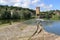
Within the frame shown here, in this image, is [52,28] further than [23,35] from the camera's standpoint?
Yes

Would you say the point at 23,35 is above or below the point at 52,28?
above

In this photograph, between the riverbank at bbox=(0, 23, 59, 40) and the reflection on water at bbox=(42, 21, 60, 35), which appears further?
the reflection on water at bbox=(42, 21, 60, 35)

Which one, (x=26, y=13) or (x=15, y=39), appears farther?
(x=26, y=13)

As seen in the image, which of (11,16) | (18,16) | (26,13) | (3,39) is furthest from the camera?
(26,13)

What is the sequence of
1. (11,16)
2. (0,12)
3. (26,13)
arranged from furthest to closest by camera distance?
(26,13) < (11,16) < (0,12)

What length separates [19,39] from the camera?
63.6 feet

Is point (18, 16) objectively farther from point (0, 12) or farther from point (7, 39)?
point (7, 39)

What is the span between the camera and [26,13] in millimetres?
123812

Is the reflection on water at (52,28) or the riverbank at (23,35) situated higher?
the riverbank at (23,35)

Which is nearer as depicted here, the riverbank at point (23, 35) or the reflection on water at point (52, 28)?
the riverbank at point (23, 35)

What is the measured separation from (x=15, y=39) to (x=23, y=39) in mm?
1015

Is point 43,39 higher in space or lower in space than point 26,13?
higher

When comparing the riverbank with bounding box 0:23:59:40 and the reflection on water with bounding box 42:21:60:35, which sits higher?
the riverbank with bounding box 0:23:59:40

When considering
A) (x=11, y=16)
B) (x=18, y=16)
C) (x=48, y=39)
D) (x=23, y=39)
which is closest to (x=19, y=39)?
(x=23, y=39)
